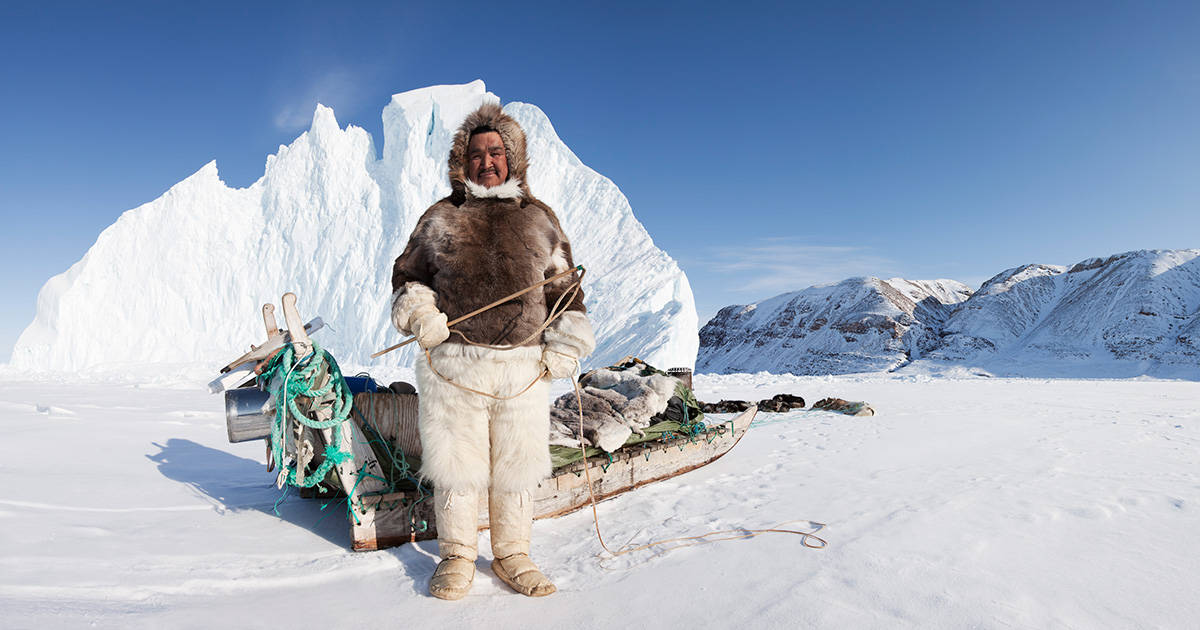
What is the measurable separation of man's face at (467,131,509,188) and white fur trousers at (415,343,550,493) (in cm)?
81

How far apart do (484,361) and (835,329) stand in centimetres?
6012

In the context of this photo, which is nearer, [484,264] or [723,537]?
[484,264]

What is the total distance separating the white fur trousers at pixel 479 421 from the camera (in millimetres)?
2254


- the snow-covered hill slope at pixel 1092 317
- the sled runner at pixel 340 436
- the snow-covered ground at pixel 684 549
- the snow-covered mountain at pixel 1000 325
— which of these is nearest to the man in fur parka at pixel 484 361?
the snow-covered ground at pixel 684 549

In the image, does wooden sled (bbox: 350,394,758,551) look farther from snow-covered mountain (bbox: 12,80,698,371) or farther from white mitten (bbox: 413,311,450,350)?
snow-covered mountain (bbox: 12,80,698,371)

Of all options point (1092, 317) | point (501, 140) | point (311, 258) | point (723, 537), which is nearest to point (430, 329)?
point (501, 140)

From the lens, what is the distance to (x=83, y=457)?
373cm

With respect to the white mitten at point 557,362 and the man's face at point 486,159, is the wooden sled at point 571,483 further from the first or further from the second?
the man's face at point 486,159

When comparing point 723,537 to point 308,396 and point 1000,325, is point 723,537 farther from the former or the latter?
point 1000,325

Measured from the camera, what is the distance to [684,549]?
255cm

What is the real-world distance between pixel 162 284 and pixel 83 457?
75.8 ft

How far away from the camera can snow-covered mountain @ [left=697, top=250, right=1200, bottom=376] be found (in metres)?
37.4

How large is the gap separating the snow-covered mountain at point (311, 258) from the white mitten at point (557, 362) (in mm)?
17347

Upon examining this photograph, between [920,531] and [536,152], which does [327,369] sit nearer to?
[920,531]
